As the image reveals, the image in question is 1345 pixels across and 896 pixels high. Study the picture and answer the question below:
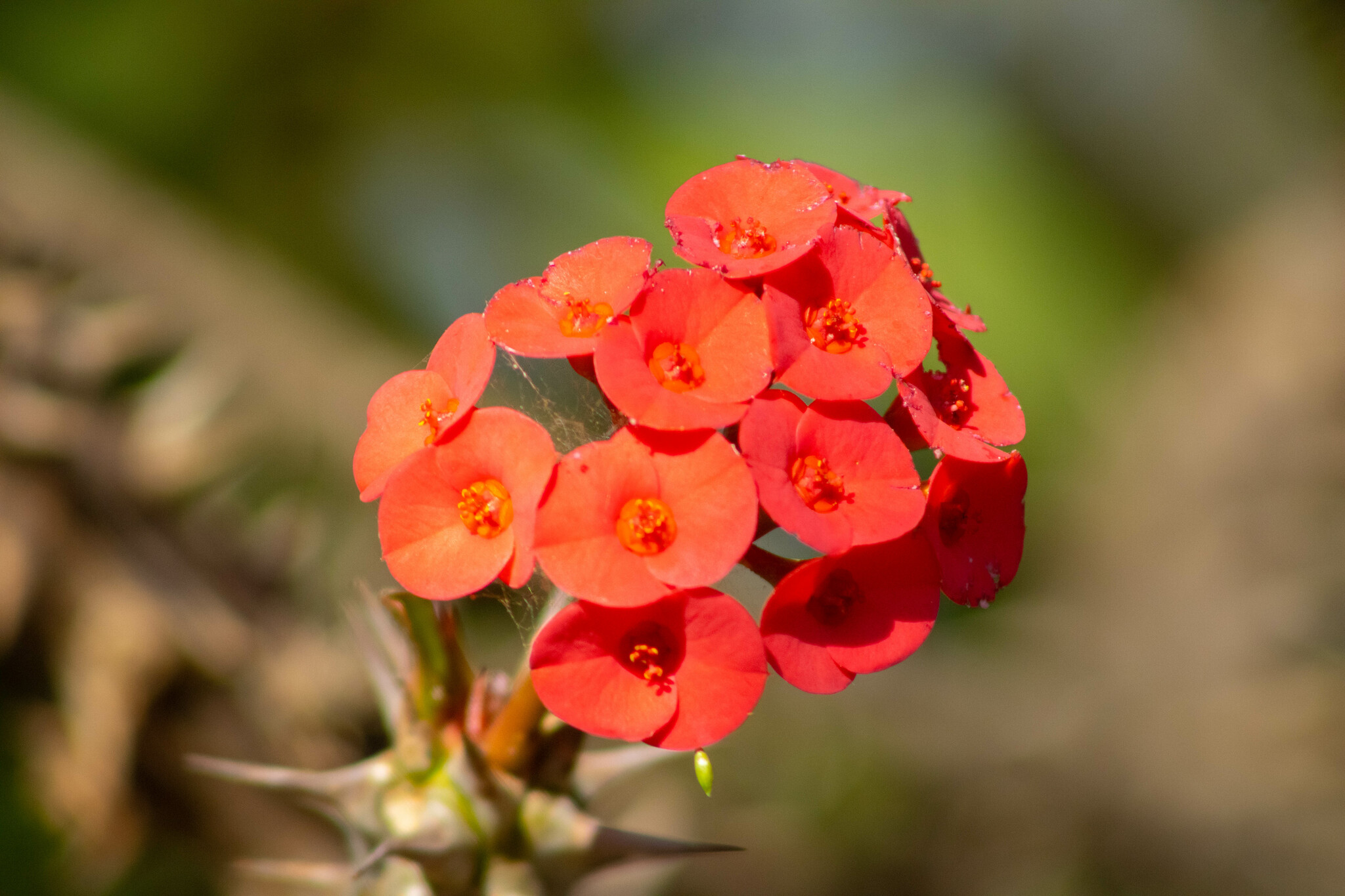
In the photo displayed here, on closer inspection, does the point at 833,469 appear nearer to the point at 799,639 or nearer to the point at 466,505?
the point at 799,639

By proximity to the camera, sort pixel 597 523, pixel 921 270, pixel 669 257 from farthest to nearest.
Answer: pixel 669 257 → pixel 921 270 → pixel 597 523

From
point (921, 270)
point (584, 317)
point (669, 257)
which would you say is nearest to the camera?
point (584, 317)

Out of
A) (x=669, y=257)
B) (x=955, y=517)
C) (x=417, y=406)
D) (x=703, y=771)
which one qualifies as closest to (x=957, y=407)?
(x=955, y=517)

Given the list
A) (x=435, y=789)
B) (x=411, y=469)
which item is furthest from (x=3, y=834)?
(x=411, y=469)

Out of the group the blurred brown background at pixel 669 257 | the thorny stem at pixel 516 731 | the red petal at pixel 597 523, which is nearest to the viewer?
the red petal at pixel 597 523

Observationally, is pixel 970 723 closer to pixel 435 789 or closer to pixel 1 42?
pixel 435 789

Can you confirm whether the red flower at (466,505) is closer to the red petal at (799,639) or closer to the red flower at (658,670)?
the red flower at (658,670)

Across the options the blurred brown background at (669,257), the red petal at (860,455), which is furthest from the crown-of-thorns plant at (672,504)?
the blurred brown background at (669,257)

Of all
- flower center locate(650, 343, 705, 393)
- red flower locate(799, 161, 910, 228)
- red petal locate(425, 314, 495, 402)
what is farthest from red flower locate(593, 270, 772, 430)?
red flower locate(799, 161, 910, 228)
